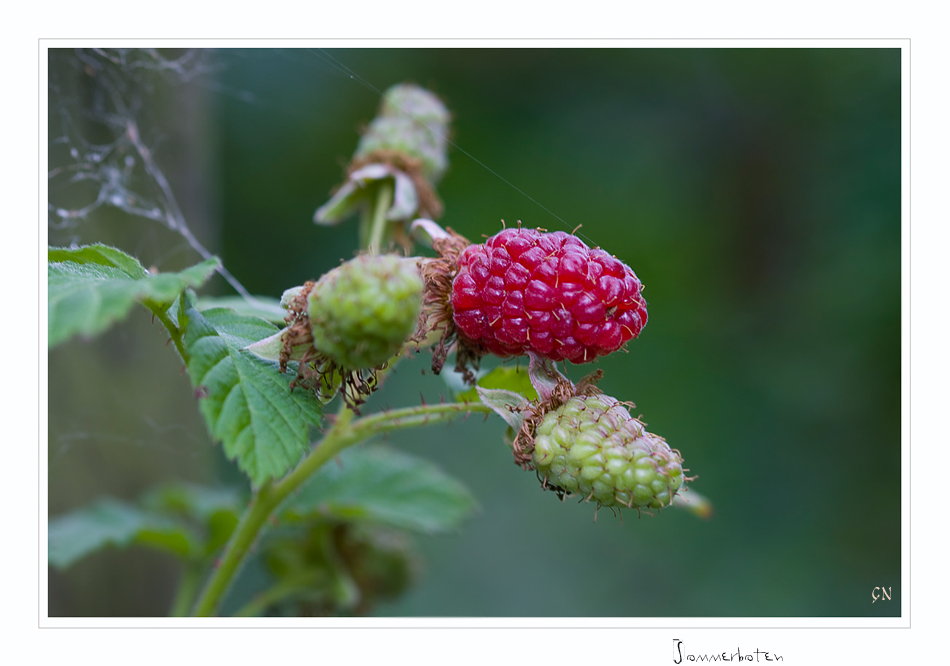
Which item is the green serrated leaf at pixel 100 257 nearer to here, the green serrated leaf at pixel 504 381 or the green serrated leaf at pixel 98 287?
the green serrated leaf at pixel 98 287

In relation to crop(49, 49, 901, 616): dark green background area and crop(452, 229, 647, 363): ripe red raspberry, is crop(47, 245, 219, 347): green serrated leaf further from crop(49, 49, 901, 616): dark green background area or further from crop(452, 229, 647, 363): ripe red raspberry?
crop(49, 49, 901, 616): dark green background area

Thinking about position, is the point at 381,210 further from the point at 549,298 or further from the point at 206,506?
the point at 206,506

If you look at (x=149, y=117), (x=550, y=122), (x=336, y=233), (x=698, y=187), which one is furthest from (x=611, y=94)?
(x=149, y=117)

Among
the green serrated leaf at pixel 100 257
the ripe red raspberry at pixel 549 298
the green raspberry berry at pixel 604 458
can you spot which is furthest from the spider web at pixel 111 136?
the green raspberry berry at pixel 604 458

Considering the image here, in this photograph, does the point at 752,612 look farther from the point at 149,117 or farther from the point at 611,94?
the point at 149,117

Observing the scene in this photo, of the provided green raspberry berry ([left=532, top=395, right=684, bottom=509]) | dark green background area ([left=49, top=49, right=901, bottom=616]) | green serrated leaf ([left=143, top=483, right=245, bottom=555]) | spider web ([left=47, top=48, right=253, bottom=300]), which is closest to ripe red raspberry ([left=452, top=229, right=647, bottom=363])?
green raspberry berry ([left=532, top=395, right=684, bottom=509])

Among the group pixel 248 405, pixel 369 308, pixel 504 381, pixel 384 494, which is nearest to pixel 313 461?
pixel 248 405
